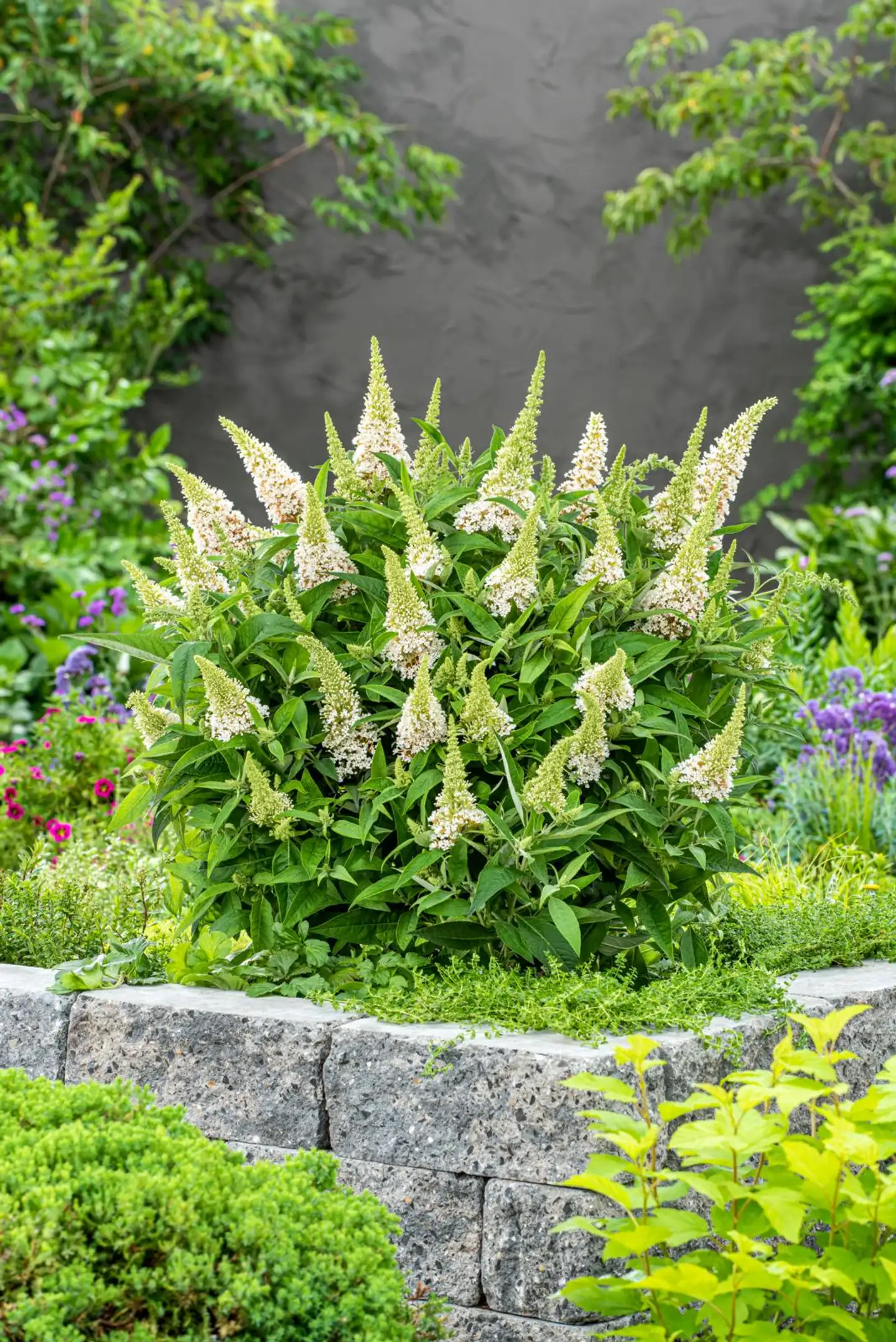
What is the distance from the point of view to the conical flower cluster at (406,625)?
2088 millimetres

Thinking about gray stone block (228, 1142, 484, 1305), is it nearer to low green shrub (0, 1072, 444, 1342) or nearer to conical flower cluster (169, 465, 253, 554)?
low green shrub (0, 1072, 444, 1342)

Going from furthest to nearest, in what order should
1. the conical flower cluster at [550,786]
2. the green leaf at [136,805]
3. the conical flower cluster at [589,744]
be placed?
the green leaf at [136,805], the conical flower cluster at [589,744], the conical flower cluster at [550,786]

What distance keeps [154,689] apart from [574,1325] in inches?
49.2

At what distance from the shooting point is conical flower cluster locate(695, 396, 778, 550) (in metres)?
2.36

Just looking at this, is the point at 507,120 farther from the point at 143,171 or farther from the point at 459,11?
the point at 143,171

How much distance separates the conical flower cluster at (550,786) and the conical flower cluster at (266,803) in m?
0.40

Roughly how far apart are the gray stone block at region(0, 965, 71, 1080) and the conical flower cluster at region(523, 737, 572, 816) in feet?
2.85

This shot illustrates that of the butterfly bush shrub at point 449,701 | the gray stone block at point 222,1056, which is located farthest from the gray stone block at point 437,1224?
the butterfly bush shrub at point 449,701

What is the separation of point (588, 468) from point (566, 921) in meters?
0.86

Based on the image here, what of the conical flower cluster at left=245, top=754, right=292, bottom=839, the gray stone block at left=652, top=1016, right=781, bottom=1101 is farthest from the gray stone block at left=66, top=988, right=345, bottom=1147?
the gray stone block at left=652, top=1016, right=781, bottom=1101

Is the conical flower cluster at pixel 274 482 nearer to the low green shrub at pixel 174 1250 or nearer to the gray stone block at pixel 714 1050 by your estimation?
the gray stone block at pixel 714 1050

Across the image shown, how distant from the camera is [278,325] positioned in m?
7.12

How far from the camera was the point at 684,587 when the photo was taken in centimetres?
226

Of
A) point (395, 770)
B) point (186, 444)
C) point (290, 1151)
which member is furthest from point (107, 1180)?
point (186, 444)
